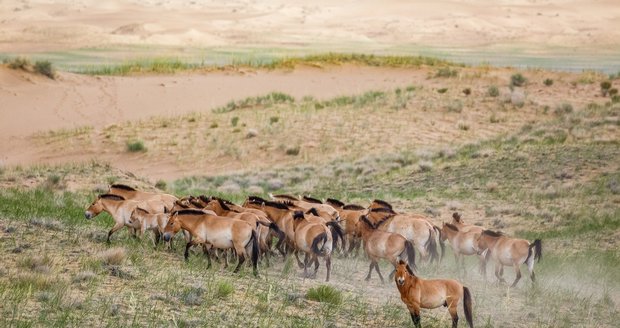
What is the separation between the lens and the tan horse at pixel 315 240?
1471 cm

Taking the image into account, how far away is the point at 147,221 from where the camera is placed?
16062 millimetres

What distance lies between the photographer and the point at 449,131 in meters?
41.2

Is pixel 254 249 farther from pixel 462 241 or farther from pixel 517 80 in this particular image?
pixel 517 80

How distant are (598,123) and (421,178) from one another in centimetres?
1021

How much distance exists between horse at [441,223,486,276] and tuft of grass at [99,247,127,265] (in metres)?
5.14

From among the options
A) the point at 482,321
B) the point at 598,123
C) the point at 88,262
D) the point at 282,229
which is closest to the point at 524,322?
the point at 482,321

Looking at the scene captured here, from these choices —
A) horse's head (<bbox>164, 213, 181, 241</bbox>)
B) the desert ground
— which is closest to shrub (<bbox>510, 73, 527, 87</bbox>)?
the desert ground

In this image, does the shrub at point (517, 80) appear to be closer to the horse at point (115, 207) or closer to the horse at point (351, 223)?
the horse at point (351, 223)

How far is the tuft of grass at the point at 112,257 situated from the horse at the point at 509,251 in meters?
5.21

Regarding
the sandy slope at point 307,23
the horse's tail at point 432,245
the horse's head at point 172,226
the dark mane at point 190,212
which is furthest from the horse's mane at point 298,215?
the sandy slope at point 307,23

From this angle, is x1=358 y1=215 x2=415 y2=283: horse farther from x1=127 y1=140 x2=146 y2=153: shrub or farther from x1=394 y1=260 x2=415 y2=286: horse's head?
x1=127 y1=140 x2=146 y2=153: shrub

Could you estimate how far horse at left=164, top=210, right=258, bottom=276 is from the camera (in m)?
14.3

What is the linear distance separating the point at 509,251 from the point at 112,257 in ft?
18.0

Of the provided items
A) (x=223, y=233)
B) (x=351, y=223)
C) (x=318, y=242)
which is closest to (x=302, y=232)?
(x=318, y=242)
